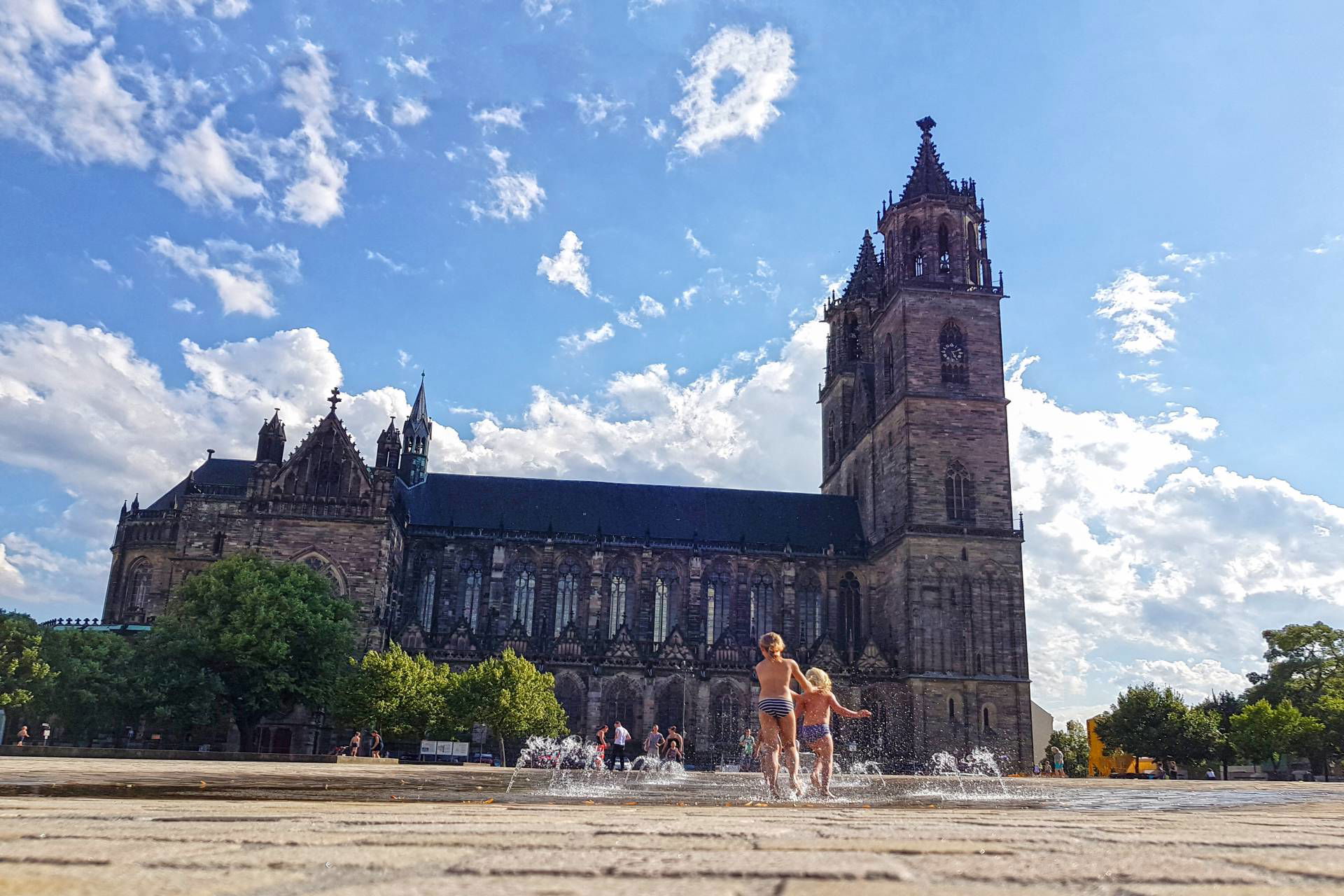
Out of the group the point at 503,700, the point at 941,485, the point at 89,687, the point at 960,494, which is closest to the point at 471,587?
the point at 503,700

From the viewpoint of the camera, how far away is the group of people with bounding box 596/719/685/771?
35.5 m

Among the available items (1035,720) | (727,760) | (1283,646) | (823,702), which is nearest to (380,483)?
(727,760)

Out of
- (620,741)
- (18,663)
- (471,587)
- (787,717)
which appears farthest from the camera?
(471,587)

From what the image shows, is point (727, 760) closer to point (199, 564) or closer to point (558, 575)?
point (558, 575)

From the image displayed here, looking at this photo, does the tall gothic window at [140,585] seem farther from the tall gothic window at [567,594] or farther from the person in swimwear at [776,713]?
the person in swimwear at [776,713]

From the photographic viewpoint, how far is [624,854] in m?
3.63

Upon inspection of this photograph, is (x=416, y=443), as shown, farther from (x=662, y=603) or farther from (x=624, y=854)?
(x=624, y=854)

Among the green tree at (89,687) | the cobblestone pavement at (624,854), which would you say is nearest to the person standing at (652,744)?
the green tree at (89,687)

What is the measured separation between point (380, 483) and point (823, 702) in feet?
141

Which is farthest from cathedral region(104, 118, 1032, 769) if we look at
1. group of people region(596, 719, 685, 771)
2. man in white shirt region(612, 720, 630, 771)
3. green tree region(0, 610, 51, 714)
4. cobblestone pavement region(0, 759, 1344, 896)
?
cobblestone pavement region(0, 759, 1344, 896)

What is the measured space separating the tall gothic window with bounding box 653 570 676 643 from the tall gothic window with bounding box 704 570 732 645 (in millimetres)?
2078

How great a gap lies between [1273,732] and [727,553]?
30.0 m

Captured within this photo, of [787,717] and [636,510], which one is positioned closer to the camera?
[787,717]

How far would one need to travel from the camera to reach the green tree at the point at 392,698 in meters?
41.6
